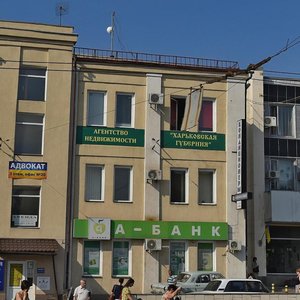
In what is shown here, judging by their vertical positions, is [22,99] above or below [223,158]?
above

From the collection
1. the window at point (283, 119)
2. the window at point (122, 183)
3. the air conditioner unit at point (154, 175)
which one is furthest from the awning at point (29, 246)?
the window at point (283, 119)

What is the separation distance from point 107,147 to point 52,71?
443 centimetres

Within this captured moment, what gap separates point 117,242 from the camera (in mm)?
29391

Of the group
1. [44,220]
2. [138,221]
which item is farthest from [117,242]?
[44,220]

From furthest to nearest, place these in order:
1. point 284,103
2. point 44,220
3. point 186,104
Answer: point 284,103, point 186,104, point 44,220

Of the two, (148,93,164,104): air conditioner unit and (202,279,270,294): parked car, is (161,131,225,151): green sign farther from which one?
(202,279,270,294): parked car

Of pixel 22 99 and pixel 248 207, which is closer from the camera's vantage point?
pixel 22 99

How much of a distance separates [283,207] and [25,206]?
41.4ft

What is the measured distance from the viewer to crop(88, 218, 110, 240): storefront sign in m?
28.8

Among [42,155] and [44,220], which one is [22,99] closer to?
[42,155]

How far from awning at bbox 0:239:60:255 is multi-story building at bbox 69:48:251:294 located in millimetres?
1423

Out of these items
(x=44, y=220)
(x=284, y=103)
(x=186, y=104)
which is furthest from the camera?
(x=284, y=103)

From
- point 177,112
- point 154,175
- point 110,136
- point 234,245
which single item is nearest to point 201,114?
point 177,112

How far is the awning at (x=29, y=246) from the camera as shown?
89.0ft
